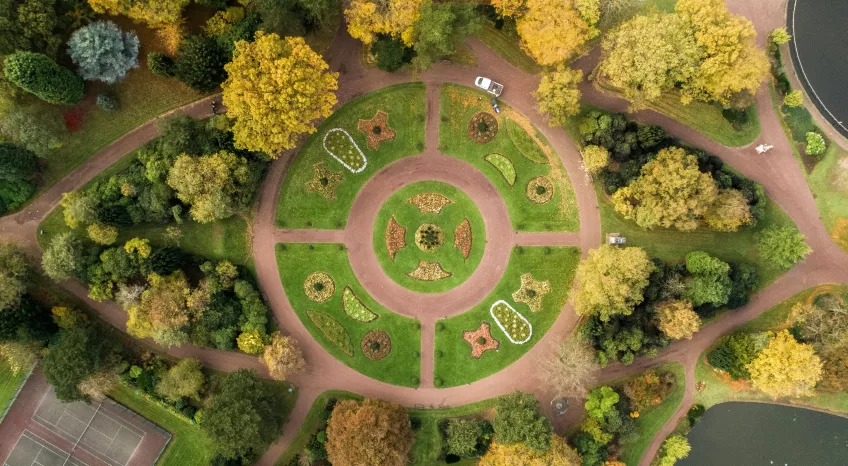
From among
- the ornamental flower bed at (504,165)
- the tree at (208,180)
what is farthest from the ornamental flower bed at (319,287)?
the ornamental flower bed at (504,165)

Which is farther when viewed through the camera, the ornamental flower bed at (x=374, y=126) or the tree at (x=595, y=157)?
the ornamental flower bed at (x=374, y=126)

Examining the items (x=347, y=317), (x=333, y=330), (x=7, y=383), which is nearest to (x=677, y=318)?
(x=347, y=317)

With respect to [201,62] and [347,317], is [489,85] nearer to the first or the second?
[201,62]

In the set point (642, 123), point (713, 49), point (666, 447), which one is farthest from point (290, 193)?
point (666, 447)

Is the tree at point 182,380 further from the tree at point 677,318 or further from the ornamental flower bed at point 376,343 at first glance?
the tree at point 677,318

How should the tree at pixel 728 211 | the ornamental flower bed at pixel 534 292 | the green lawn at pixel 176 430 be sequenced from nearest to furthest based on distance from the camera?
1. the tree at pixel 728 211
2. the green lawn at pixel 176 430
3. the ornamental flower bed at pixel 534 292

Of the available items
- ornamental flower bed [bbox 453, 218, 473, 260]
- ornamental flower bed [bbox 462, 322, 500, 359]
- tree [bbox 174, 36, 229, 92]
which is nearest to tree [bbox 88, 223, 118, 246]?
tree [bbox 174, 36, 229, 92]
